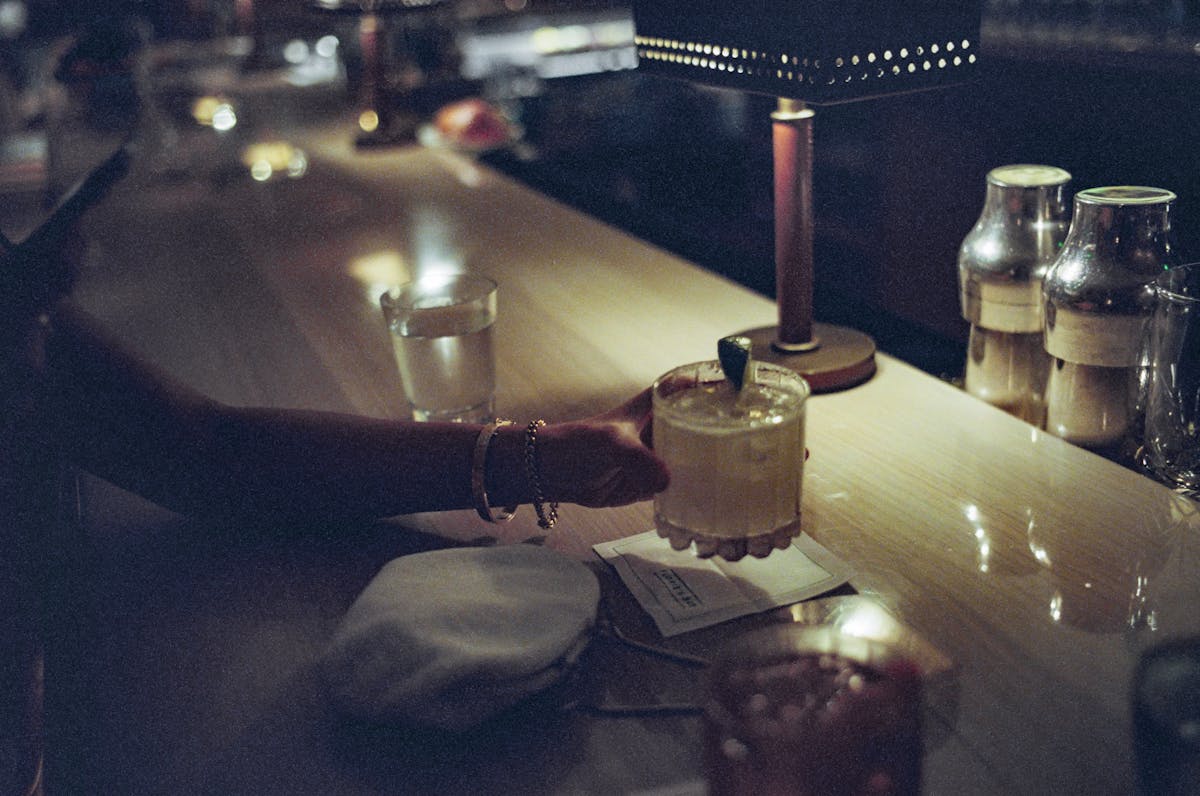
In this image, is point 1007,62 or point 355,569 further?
point 1007,62

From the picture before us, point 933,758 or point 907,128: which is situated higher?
point 907,128

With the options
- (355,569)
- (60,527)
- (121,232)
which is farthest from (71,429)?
(121,232)

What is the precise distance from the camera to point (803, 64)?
1.14 m

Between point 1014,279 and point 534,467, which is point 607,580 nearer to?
point 534,467

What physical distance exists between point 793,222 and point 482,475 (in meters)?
0.57

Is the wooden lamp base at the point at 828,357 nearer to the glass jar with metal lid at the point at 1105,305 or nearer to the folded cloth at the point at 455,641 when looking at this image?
→ the glass jar with metal lid at the point at 1105,305

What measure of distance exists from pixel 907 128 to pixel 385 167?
1.32 metres

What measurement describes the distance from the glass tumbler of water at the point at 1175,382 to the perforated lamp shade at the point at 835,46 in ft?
1.17

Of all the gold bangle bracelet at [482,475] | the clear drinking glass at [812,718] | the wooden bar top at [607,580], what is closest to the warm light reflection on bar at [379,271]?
the wooden bar top at [607,580]

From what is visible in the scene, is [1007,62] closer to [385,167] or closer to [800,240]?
[800,240]

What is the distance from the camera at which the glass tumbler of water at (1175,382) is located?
0.99 metres

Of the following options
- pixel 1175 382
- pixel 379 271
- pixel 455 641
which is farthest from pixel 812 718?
pixel 379 271

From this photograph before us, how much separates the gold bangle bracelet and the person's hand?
2.0 inches

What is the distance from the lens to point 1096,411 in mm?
1108
